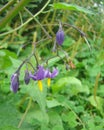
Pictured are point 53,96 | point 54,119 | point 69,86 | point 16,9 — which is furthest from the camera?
point 69,86

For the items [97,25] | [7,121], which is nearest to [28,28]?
→ [97,25]

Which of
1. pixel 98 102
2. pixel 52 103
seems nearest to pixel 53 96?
pixel 52 103

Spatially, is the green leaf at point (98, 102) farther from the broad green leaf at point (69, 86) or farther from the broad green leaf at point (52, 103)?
the broad green leaf at point (52, 103)

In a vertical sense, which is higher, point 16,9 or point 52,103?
point 16,9

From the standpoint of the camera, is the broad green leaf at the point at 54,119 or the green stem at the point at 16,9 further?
the broad green leaf at the point at 54,119

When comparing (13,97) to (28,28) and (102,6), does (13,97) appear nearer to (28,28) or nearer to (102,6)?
(28,28)

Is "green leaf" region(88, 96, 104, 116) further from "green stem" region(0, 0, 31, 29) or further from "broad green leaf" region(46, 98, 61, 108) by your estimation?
"green stem" region(0, 0, 31, 29)

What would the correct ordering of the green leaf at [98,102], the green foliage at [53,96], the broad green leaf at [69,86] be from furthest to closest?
the green leaf at [98,102] < the broad green leaf at [69,86] < the green foliage at [53,96]

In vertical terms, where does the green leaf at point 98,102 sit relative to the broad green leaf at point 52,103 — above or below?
below

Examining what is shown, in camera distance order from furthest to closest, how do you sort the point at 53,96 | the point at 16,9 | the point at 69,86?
the point at 69,86, the point at 53,96, the point at 16,9

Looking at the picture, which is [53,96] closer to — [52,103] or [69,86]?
[52,103]

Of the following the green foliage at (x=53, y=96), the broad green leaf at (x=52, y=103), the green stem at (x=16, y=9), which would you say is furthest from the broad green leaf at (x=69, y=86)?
the green stem at (x=16, y=9)
